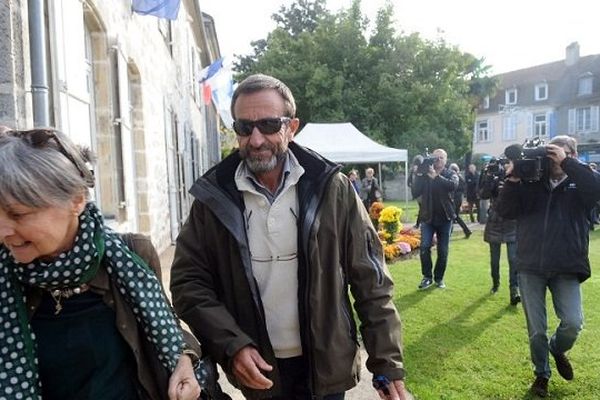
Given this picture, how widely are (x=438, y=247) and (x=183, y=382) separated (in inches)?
227

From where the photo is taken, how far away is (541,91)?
45062 mm

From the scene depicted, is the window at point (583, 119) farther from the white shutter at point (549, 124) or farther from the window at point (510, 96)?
the window at point (510, 96)

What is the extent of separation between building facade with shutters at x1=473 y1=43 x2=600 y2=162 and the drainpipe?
138 feet

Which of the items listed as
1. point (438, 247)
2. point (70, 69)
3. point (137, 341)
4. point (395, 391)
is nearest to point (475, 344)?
point (438, 247)

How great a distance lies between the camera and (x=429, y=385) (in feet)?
13.2

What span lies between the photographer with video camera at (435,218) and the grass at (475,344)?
27 centimetres

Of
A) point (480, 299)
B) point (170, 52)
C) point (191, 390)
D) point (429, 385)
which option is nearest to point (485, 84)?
point (170, 52)

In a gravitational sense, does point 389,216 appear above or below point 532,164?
below

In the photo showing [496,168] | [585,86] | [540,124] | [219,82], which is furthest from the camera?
[540,124]

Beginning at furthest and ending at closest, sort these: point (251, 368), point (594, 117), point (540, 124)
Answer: point (540, 124) → point (594, 117) → point (251, 368)

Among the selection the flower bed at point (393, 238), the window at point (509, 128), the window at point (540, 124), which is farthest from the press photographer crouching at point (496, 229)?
the window at point (509, 128)

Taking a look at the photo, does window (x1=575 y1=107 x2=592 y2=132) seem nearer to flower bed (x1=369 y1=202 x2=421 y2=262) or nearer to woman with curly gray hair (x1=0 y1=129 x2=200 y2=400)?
flower bed (x1=369 y1=202 x2=421 y2=262)

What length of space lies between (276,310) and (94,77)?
164 inches

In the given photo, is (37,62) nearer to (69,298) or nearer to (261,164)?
(261,164)
